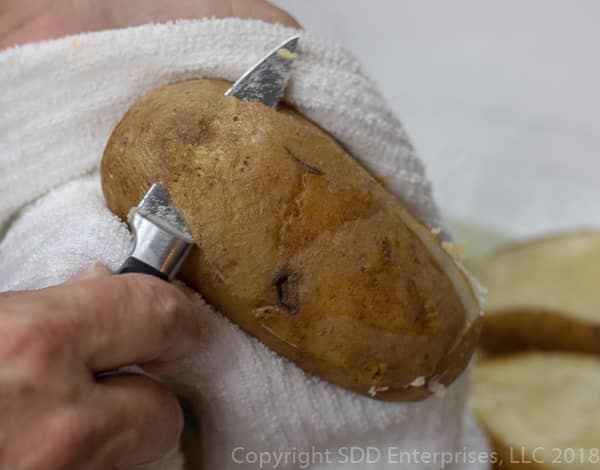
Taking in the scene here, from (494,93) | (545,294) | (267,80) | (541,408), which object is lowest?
(541,408)

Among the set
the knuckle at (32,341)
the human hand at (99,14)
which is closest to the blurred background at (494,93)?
the human hand at (99,14)

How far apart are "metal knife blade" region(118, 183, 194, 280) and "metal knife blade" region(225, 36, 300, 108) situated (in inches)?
4.9

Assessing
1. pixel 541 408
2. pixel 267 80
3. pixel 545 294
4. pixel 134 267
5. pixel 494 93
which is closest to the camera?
pixel 134 267

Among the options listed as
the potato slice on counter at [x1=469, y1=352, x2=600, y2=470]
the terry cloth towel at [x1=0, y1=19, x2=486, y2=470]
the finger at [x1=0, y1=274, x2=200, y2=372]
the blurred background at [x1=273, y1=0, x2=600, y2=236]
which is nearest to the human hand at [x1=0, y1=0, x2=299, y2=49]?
the terry cloth towel at [x1=0, y1=19, x2=486, y2=470]

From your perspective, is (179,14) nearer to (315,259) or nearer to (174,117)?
(174,117)

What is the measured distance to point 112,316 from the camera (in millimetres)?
450

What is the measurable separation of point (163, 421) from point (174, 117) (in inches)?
10.0

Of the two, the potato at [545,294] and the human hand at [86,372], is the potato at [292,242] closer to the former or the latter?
the human hand at [86,372]

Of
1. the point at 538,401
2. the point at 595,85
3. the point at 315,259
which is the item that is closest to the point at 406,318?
the point at 315,259

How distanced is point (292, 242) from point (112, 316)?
0.17 metres

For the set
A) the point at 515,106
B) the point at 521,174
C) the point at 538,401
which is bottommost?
the point at 538,401

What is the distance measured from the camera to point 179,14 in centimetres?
70

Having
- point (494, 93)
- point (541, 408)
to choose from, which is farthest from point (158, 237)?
point (494, 93)

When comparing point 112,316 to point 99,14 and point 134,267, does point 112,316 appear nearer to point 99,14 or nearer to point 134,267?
point 134,267
